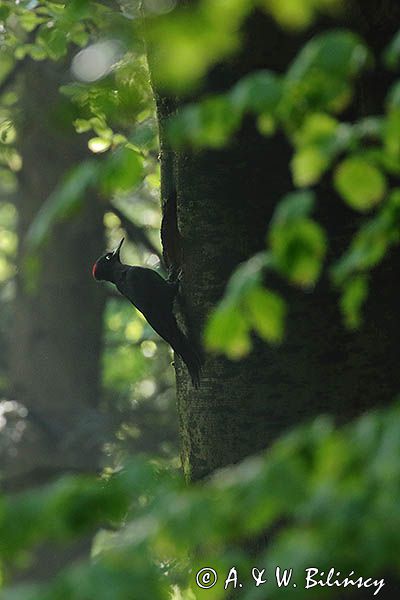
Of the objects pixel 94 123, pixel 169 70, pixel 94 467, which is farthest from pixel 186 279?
pixel 94 467

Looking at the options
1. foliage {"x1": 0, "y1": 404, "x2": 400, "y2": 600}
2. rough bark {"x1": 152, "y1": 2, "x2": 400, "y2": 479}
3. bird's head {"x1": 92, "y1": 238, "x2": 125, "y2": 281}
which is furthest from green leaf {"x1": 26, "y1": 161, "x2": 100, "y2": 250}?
bird's head {"x1": 92, "y1": 238, "x2": 125, "y2": 281}

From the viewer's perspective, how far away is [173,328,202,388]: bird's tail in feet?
8.77

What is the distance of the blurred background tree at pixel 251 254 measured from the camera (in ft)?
3.31

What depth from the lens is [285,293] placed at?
2445mm

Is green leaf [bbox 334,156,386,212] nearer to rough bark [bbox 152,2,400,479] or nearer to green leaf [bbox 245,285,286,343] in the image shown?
green leaf [bbox 245,285,286,343]

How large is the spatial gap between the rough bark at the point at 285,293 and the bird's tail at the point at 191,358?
59mm

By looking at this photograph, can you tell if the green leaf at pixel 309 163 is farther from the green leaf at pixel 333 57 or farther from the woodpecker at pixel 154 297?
the woodpecker at pixel 154 297

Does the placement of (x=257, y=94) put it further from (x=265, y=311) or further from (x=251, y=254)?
(x=251, y=254)

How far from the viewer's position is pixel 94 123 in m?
3.87

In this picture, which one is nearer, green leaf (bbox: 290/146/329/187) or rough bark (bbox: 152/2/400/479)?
green leaf (bbox: 290/146/329/187)

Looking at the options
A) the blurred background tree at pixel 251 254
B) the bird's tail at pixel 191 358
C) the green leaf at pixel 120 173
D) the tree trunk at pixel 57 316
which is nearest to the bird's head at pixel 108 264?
the blurred background tree at pixel 251 254

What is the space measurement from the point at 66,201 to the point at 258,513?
446 mm

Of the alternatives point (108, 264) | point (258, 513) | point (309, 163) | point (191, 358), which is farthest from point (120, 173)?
point (108, 264)

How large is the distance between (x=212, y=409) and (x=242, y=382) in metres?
0.15
